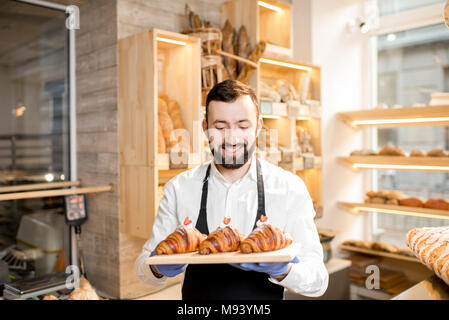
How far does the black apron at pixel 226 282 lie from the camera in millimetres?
1024

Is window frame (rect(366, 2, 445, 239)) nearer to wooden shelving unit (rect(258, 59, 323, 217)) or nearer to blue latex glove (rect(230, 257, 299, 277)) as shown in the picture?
wooden shelving unit (rect(258, 59, 323, 217))

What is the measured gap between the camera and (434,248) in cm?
79

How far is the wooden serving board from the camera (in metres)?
0.81

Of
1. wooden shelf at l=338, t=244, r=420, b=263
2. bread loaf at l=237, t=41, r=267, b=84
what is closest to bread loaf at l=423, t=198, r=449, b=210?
wooden shelf at l=338, t=244, r=420, b=263

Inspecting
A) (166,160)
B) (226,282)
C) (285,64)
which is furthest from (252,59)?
(226,282)

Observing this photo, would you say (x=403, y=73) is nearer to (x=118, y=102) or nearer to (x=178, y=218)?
(x=118, y=102)

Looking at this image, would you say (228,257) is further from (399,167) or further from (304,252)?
(399,167)

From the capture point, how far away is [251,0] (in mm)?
2693

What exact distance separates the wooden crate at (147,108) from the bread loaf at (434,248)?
1.47m

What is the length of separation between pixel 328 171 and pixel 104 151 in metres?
1.89

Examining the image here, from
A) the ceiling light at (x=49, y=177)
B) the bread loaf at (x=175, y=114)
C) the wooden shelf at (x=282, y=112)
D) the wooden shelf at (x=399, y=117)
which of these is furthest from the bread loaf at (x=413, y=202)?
the ceiling light at (x=49, y=177)

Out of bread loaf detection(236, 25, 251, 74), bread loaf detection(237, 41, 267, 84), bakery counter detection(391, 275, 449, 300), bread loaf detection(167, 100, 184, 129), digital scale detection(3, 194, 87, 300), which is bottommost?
digital scale detection(3, 194, 87, 300)

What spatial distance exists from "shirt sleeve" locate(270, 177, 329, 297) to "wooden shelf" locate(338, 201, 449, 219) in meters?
1.98

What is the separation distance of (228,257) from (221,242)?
0.17 feet
